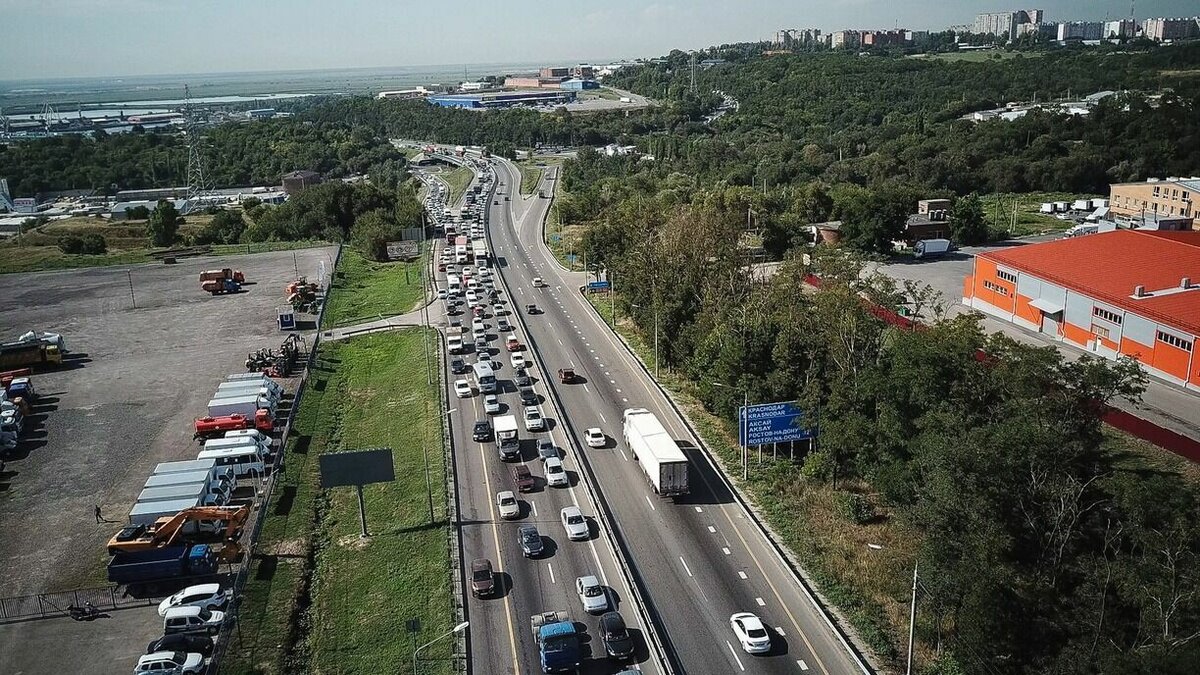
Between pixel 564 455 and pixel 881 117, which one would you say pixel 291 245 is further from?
pixel 881 117

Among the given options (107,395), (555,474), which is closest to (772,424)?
(555,474)

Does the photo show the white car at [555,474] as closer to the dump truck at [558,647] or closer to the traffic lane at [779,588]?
the traffic lane at [779,588]

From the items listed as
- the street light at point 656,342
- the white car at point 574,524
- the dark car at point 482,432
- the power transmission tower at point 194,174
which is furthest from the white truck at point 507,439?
the power transmission tower at point 194,174

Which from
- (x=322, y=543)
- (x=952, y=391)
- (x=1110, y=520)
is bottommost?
(x=322, y=543)

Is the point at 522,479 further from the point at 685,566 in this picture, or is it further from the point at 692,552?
the point at 685,566

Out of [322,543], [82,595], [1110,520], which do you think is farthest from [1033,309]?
[82,595]
